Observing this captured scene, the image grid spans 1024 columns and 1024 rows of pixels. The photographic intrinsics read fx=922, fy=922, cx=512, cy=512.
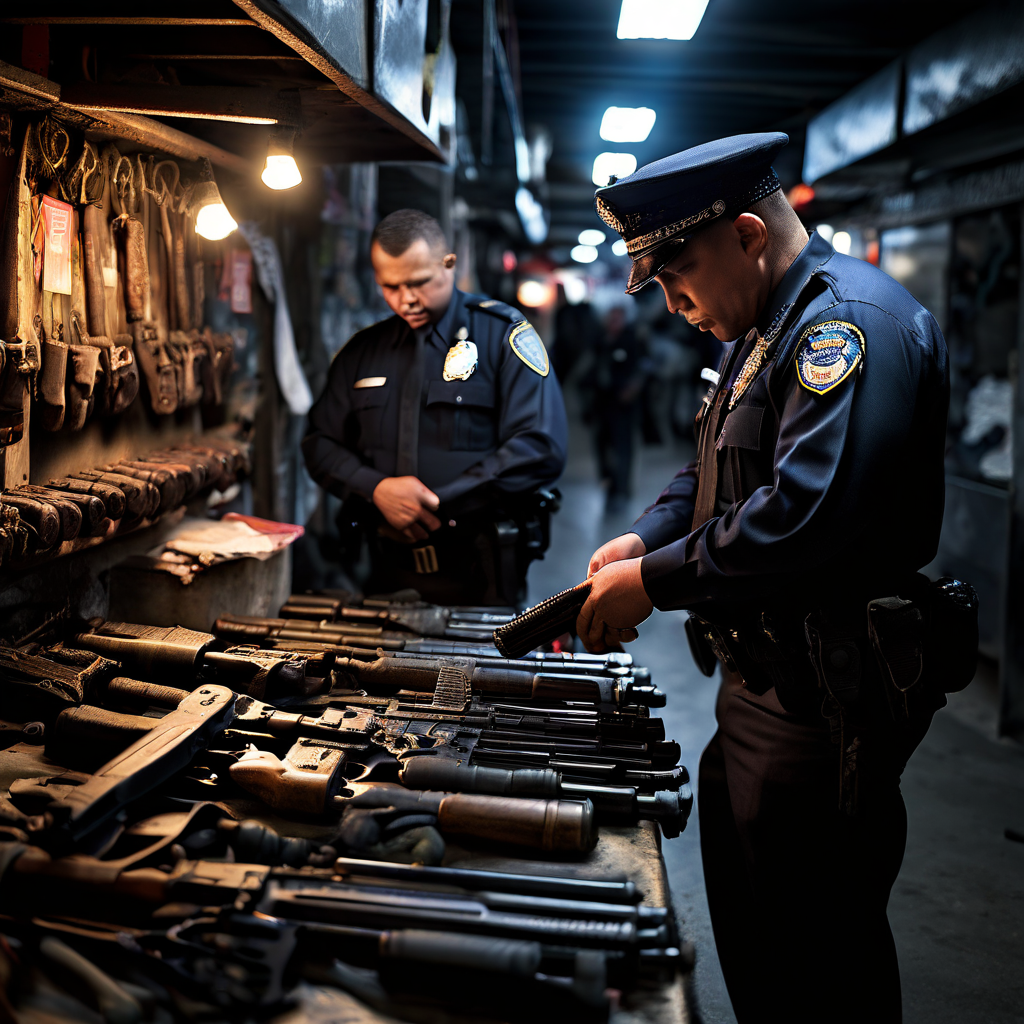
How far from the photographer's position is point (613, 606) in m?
1.87

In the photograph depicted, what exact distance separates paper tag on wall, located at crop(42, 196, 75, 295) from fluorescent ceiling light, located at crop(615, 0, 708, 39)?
3061 millimetres

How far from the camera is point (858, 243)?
8.02 m

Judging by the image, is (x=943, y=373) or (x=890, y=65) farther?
(x=890, y=65)

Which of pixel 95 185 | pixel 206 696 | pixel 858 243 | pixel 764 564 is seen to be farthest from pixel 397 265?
pixel 858 243

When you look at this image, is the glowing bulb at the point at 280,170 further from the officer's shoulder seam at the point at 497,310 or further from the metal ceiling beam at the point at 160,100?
the officer's shoulder seam at the point at 497,310

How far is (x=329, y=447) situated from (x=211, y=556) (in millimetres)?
791

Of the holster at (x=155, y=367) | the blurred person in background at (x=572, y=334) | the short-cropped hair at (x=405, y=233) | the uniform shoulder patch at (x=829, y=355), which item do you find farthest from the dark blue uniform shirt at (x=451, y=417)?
the blurred person in background at (x=572, y=334)

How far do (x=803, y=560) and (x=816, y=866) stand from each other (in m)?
0.63

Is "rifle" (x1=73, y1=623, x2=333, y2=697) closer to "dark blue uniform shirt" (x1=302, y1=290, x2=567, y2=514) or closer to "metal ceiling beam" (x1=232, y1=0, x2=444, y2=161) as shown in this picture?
"dark blue uniform shirt" (x1=302, y1=290, x2=567, y2=514)

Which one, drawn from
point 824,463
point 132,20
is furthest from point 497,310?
point 824,463

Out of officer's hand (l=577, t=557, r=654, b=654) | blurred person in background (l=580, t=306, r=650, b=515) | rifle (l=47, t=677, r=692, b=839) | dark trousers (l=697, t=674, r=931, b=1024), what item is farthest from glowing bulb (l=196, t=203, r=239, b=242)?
blurred person in background (l=580, t=306, r=650, b=515)

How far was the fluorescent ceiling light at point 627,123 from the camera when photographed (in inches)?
267

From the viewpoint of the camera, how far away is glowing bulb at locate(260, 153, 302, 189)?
2400 mm

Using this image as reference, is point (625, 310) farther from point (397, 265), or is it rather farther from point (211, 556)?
point (211, 556)
